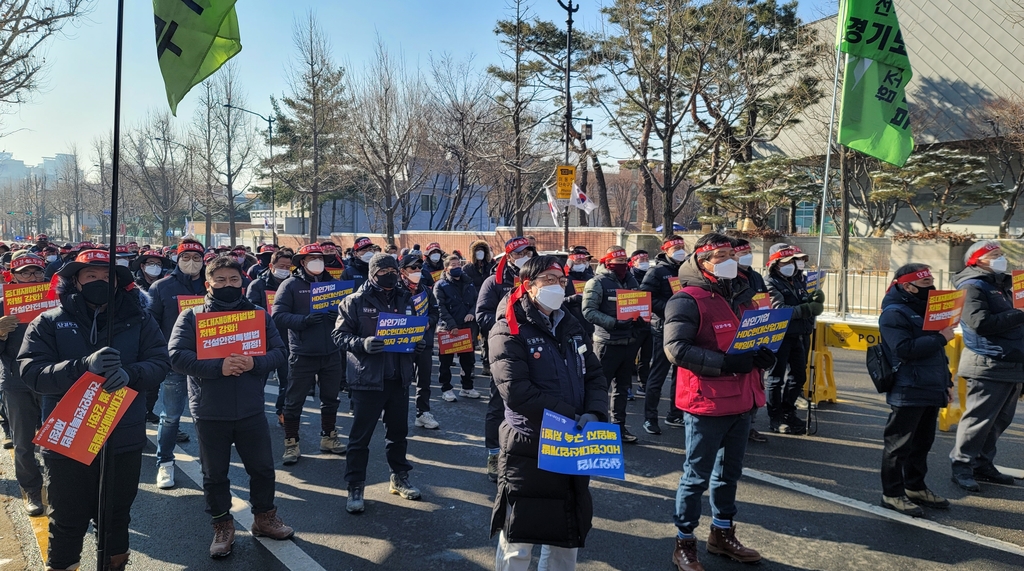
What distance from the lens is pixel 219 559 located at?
4414mm

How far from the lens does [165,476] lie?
5.77m

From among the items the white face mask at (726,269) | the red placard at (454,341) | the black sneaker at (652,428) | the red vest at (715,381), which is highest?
the white face mask at (726,269)

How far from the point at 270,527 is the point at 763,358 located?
3683 mm

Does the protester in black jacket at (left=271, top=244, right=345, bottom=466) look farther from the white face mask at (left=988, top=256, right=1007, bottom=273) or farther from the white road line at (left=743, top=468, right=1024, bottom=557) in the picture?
the white face mask at (left=988, top=256, right=1007, bottom=273)

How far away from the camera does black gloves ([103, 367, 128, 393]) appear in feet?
11.3

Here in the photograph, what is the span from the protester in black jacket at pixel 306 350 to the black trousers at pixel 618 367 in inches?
116

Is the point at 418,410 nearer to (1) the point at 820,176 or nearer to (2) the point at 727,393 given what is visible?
(2) the point at 727,393

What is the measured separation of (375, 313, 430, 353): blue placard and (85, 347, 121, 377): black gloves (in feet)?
6.66

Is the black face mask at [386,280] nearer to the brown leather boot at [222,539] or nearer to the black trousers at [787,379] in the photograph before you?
the brown leather boot at [222,539]

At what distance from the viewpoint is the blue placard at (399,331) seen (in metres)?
5.21

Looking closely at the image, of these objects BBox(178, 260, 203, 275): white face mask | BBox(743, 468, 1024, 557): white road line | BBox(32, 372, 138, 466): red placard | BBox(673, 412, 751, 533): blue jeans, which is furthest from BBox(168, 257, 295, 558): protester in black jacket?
BBox(743, 468, 1024, 557): white road line

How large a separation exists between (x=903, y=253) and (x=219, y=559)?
2110 centimetres

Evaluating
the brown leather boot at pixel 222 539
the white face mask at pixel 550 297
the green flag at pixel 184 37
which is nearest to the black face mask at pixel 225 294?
the green flag at pixel 184 37

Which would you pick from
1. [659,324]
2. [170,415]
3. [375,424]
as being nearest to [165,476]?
[170,415]
